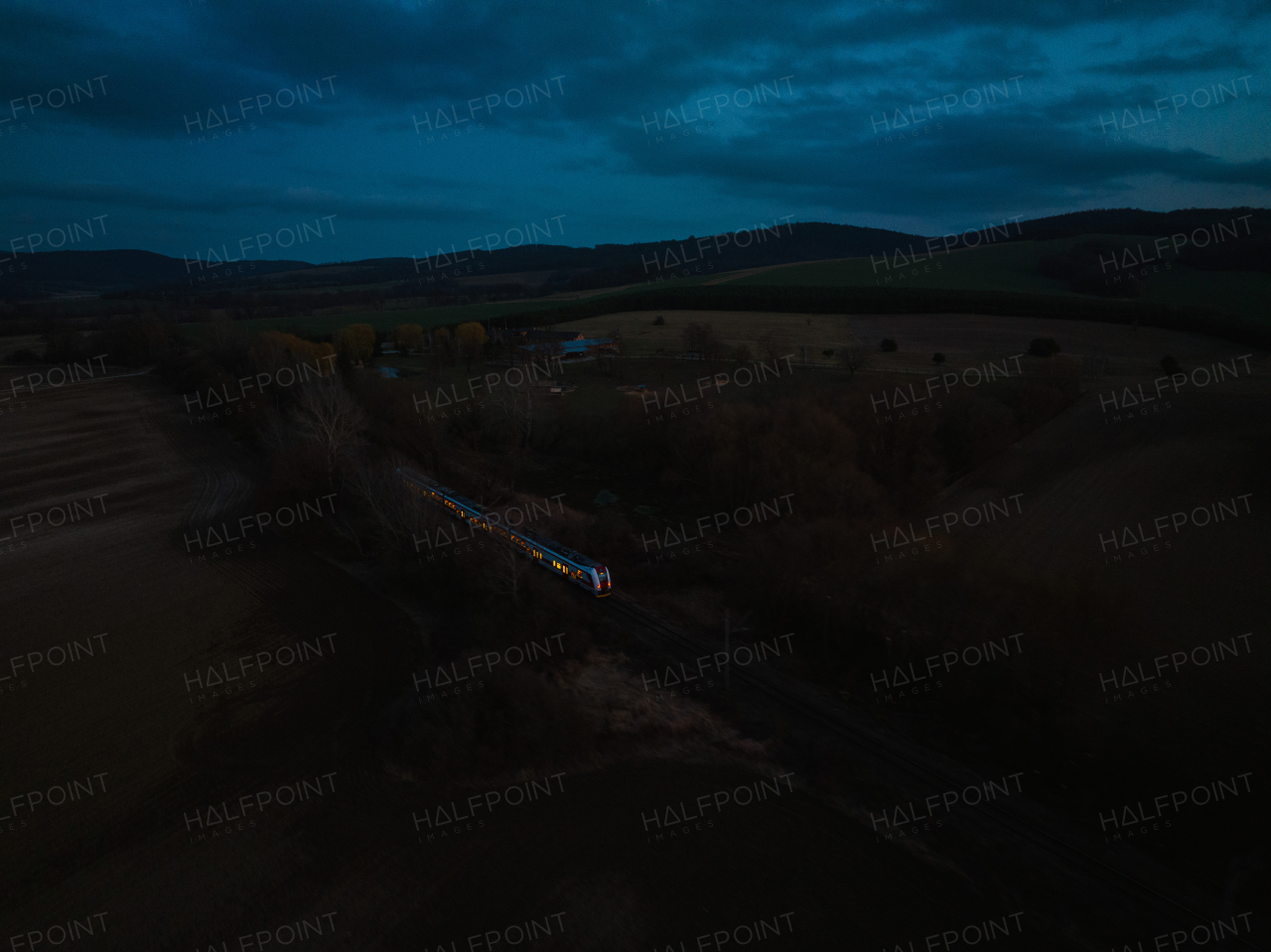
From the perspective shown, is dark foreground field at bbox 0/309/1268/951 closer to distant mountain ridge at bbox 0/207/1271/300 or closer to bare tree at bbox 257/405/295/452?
bare tree at bbox 257/405/295/452

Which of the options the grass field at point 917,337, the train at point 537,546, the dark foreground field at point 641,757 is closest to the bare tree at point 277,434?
the dark foreground field at point 641,757

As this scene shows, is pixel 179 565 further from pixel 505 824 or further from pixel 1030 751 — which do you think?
pixel 1030 751

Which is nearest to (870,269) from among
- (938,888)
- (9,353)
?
(938,888)

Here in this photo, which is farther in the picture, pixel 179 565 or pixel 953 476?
pixel 953 476

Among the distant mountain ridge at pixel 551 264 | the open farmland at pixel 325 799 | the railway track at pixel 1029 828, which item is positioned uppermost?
the distant mountain ridge at pixel 551 264

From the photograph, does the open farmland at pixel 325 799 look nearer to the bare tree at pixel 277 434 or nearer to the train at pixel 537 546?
the train at pixel 537 546

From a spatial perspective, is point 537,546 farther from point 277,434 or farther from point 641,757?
point 277,434

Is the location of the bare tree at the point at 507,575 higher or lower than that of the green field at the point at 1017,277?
lower
